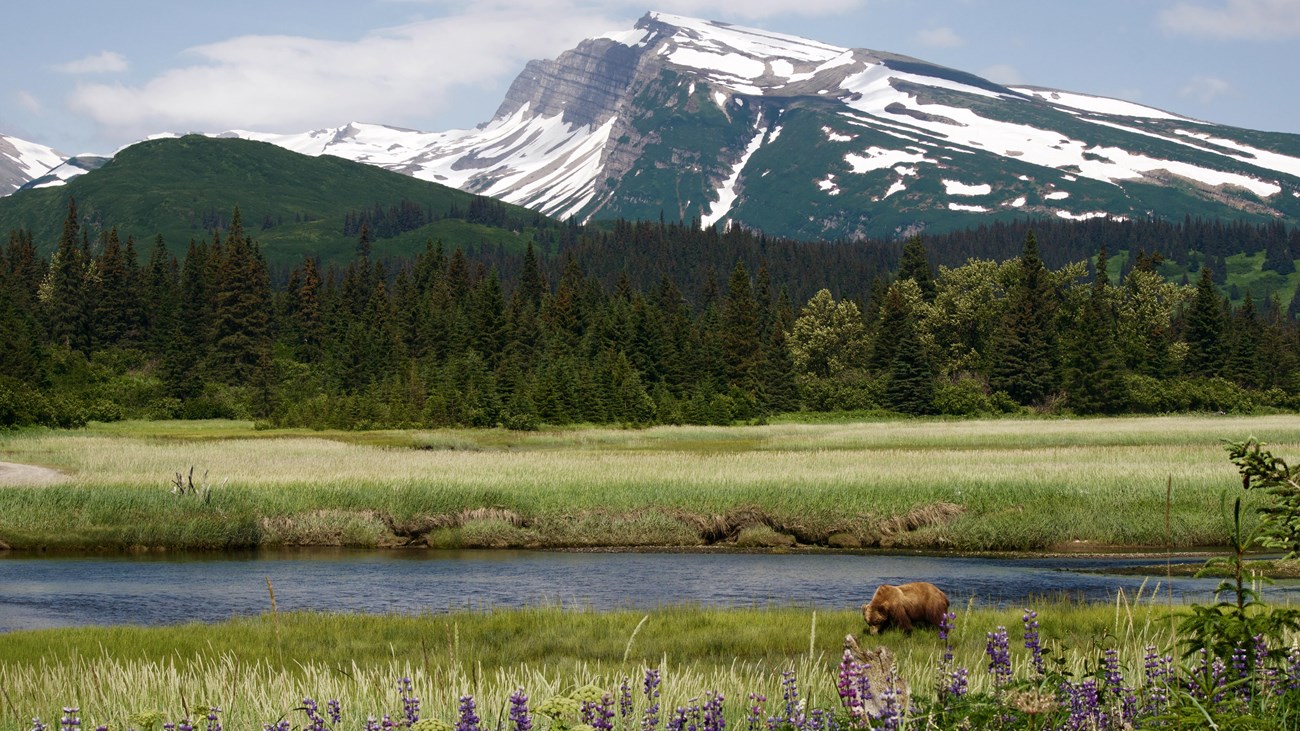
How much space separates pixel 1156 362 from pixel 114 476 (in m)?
110

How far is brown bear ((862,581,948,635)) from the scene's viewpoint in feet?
64.0

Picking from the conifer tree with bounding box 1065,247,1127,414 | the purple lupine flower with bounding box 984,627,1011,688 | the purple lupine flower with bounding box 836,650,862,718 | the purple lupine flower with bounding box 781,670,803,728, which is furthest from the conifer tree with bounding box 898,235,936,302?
the purple lupine flower with bounding box 836,650,862,718

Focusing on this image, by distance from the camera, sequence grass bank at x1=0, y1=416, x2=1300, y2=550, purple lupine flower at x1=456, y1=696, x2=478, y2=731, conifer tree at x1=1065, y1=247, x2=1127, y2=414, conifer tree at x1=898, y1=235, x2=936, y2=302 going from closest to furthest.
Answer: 1. purple lupine flower at x1=456, y1=696, x2=478, y2=731
2. grass bank at x1=0, y1=416, x2=1300, y2=550
3. conifer tree at x1=1065, y1=247, x2=1127, y2=414
4. conifer tree at x1=898, y1=235, x2=936, y2=302

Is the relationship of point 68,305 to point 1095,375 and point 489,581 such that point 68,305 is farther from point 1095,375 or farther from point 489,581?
point 489,581

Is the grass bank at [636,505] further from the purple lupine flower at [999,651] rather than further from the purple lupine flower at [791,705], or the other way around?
the purple lupine flower at [791,705]

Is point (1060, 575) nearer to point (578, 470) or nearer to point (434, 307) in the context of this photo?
point (578, 470)

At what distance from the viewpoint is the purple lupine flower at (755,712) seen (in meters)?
7.21

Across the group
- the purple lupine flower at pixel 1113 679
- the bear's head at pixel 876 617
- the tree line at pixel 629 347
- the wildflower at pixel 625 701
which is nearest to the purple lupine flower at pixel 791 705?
the wildflower at pixel 625 701

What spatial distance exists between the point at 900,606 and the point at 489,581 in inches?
587

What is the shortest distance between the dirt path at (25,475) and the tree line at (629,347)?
4911 cm

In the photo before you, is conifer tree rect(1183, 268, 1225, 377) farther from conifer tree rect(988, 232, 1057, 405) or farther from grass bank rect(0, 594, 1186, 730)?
grass bank rect(0, 594, 1186, 730)

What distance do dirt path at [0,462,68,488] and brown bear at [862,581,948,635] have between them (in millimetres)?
35331

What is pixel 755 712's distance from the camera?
7289 mm

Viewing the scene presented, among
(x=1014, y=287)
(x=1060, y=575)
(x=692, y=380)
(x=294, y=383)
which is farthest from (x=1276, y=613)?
(x=1014, y=287)
